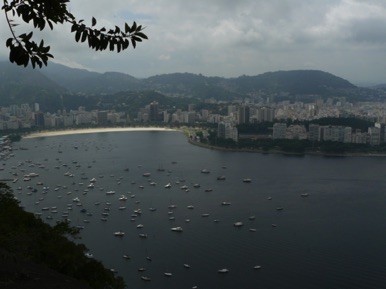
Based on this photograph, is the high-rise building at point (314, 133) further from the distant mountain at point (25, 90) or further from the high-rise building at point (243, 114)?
the distant mountain at point (25, 90)

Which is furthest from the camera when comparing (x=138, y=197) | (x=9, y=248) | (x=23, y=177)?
(x=23, y=177)

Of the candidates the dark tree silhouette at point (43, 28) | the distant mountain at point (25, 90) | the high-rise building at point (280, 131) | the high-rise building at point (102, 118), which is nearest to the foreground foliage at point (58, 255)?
the dark tree silhouette at point (43, 28)

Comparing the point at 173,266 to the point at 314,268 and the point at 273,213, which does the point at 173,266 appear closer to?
the point at 314,268

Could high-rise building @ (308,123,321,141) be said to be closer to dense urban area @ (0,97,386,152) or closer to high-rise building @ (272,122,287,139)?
dense urban area @ (0,97,386,152)

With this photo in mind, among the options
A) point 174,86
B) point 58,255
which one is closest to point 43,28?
point 58,255

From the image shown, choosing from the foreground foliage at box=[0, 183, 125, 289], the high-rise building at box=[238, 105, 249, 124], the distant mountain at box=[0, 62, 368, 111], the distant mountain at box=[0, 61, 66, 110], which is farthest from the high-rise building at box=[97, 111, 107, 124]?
the foreground foliage at box=[0, 183, 125, 289]

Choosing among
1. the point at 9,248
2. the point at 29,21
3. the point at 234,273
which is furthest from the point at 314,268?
the point at 29,21
